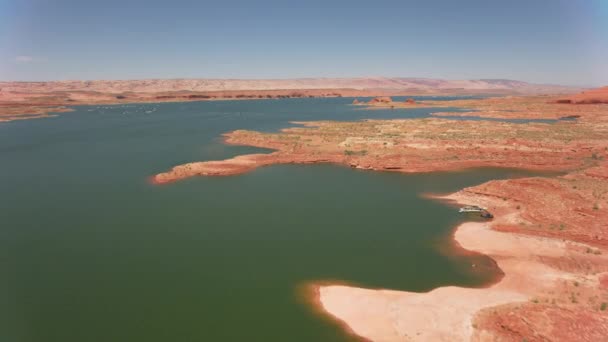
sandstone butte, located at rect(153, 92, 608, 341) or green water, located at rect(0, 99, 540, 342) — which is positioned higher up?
sandstone butte, located at rect(153, 92, 608, 341)

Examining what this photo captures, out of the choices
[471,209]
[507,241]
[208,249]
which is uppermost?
[471,209]

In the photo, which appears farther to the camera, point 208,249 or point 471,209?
point 471,209

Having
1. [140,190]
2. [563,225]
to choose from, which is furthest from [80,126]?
[563,225]

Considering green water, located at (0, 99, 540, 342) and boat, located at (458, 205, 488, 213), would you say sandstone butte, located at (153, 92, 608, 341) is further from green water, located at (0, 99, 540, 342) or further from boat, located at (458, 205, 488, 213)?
green water, located at (0, 99, 540, 342)

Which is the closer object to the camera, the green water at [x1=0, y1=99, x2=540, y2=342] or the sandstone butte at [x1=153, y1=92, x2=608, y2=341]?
the sandstone butte at [x1=153, y1=92, x2=608, y2=341]

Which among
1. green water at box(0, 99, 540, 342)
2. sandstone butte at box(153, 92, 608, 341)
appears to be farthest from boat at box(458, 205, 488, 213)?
sandstone butte at box(153, 92, 608, 341)

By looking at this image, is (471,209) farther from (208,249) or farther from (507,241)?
(208,249)

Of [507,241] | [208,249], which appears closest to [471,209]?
[507,241]

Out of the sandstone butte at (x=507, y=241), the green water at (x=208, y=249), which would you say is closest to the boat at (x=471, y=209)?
the green water at (x=208, y=249)
